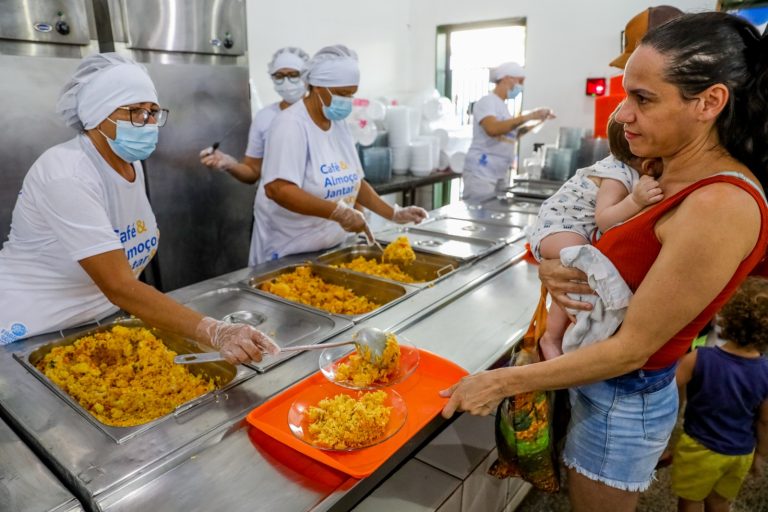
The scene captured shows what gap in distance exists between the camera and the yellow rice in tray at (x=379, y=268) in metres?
2.21

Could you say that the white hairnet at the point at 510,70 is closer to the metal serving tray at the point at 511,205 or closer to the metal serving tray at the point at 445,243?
the metal serving tray at the point at 511,205

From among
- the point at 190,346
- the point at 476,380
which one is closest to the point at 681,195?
the point at 476,380

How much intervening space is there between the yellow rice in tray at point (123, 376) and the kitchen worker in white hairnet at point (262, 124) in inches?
62.3

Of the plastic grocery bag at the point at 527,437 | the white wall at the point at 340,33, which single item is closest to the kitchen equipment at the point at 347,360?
the plastic grocery bag at the point at 527,437

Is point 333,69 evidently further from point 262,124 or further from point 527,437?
point 527,437

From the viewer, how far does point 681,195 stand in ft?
3.22

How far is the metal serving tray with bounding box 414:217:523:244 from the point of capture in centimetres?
266

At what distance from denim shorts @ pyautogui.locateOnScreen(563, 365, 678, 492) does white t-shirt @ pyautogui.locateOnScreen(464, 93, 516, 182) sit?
133 inches

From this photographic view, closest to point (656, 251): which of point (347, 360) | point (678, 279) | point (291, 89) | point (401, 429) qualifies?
point (678, 279)

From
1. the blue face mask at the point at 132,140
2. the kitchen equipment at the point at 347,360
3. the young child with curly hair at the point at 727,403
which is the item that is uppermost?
the blue face mask at the point at 132,140

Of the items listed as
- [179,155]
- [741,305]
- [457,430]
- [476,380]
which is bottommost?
[457,430]

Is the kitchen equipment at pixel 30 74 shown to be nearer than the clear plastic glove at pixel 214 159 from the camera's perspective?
Yes

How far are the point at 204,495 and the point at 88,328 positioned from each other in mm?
907

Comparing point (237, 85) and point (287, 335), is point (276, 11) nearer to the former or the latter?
point (237, 85)
